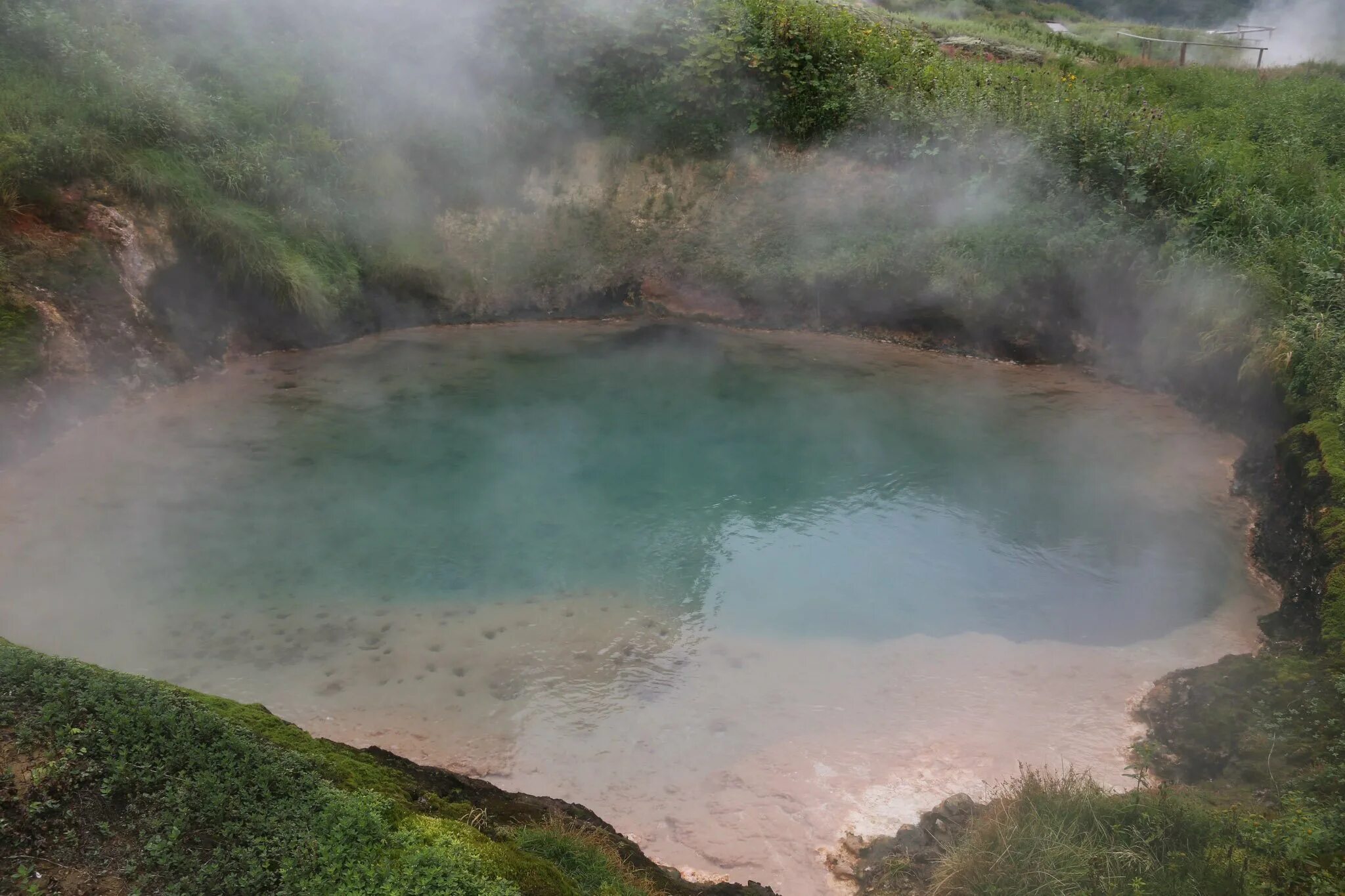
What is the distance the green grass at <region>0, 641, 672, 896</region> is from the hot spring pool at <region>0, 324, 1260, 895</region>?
1932 millimetres

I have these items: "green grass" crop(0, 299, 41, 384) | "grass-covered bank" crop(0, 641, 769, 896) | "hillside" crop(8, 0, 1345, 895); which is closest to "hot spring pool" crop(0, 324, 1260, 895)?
"hillside" crop(8, 0, 1345, 895)

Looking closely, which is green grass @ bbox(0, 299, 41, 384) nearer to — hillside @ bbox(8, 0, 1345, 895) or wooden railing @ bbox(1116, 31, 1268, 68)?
hillside @ bbox(8, 0, 1345, 895)

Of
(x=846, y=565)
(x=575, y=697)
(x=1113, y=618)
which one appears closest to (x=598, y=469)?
(x=846, y=565)

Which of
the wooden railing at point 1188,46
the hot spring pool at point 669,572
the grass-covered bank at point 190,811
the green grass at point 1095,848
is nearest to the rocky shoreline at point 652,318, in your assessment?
the hot spring pool at point 669,572

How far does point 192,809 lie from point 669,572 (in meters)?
4.40

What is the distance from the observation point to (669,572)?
702cm

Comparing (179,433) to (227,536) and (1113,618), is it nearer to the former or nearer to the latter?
(227,536)

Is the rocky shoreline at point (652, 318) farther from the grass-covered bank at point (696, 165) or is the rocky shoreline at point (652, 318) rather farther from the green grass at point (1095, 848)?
the green grass at point (1095, 848)

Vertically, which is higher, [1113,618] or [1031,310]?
[1031,310]

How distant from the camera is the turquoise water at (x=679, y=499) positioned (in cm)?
670

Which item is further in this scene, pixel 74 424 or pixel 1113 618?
pixel 74 424

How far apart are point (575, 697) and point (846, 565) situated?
8.38ft

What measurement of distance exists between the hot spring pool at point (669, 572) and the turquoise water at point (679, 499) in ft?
0.11

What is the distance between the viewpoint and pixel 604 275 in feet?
39.8
